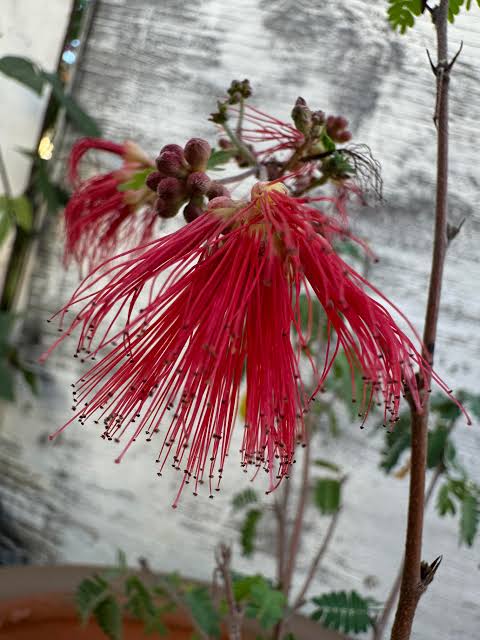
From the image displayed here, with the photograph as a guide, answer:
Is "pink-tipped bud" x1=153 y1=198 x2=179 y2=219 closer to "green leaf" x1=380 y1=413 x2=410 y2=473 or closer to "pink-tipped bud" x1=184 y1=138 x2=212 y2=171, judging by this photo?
"pink-tipped bud" x1=184 y1=138 x2=212 y2=171

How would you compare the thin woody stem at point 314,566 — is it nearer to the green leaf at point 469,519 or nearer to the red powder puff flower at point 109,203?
the green leaf at point 469,519

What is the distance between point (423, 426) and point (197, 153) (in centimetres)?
21

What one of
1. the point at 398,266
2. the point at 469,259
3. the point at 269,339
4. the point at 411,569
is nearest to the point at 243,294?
the point at 269,339

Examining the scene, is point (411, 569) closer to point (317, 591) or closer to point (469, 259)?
point (469, 259)

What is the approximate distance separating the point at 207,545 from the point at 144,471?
162 mm

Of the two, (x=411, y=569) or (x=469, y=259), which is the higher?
(x=469, y=259)

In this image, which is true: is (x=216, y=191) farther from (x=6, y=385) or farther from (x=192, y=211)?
(x=6, y=385)

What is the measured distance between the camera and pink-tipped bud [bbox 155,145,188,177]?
1.21ft

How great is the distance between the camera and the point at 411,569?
1.06ft

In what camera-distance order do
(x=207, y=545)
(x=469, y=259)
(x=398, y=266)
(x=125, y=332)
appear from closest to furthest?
(x=125, y=332), (x=469, y=259), (x=398, y=266), (x=207, y=545)

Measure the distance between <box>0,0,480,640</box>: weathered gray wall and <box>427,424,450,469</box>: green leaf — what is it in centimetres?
11

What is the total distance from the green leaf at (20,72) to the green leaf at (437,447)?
55cm

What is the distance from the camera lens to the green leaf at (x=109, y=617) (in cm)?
59

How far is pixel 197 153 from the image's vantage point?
0.37 meters
